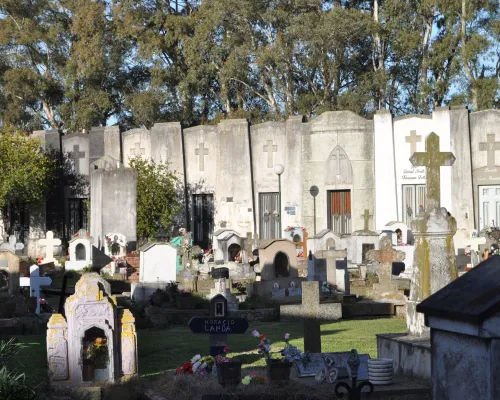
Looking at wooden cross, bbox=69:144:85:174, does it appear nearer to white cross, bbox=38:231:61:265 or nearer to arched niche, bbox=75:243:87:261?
white cross, bbox=38:231:61:265

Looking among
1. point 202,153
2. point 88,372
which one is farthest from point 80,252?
point 88,372

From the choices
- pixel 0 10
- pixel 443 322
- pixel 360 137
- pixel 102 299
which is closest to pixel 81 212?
pixel 360 137

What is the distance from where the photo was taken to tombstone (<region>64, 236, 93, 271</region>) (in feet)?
87.2

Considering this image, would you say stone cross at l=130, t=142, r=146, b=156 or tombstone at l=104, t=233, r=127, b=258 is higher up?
stone cross at l=130, t=142, r=146, b=156

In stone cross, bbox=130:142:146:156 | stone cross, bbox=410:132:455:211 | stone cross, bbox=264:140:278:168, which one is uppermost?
stone cross, bbox=130:142:146:156

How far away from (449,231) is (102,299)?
4.11 meters

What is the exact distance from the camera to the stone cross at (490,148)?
30453 millimetres

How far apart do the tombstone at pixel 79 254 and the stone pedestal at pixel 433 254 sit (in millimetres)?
16391

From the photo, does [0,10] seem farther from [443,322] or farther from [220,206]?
[443,322]

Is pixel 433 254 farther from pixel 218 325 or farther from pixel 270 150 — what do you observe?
pixel 270 150

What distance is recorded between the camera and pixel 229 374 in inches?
372

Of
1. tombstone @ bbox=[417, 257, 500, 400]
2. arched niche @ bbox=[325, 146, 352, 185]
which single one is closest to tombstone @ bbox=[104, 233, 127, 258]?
arched niche @ bbox=[325, 146, 352, 185]

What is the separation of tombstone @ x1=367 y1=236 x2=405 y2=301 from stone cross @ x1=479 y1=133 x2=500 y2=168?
812 cm

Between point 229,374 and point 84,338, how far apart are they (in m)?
2.16
